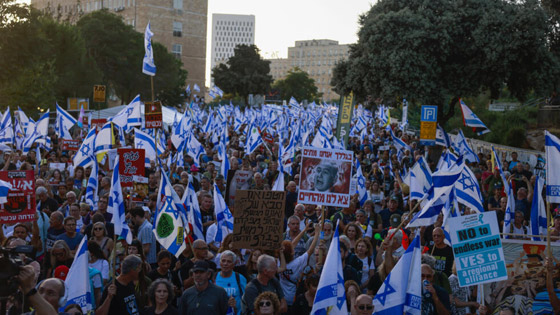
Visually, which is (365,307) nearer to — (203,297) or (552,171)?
(203,297)

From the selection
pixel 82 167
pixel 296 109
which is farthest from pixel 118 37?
pixel 82 167

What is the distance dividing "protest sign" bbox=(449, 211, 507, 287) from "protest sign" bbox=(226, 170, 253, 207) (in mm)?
6013

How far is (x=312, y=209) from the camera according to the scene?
1211cm

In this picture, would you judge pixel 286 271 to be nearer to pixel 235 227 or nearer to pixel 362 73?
pixel 235 227

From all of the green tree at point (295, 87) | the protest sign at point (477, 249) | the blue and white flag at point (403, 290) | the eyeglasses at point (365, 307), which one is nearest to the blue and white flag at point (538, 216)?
the protest sign at point (477, 249)

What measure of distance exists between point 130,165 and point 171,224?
2619 mm

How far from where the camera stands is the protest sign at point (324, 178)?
968 cm

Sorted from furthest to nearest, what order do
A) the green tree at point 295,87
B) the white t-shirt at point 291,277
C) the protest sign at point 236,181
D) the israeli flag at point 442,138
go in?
1. the green tree at point 295,87
2. the israeli flag at point 442,138
3. the protest sign at point 236,181
4. the white t-shirt at point 291,277

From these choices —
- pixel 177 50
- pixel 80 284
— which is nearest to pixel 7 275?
pixel 80 284

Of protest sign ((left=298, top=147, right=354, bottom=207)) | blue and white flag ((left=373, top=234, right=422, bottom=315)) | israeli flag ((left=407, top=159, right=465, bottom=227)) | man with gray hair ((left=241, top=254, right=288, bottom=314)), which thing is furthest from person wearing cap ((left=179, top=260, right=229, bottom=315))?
israeli flag ((left=407, top=159, right=465, bottom=227))

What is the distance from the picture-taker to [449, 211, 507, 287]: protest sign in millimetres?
7672

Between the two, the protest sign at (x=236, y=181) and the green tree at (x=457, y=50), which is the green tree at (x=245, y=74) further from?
the protest sign at (x=236, y=181)

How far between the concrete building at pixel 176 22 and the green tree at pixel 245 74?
36.1ft

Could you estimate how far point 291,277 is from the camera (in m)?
8.35
